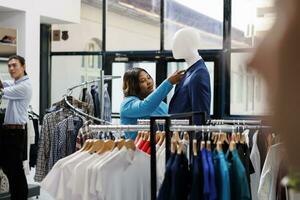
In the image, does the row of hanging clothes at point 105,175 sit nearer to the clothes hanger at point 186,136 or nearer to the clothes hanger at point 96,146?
the clothes hanger at point 96,146

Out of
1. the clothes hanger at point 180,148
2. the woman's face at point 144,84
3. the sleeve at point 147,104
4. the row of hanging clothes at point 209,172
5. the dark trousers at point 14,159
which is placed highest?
the woman's face at point 144,84

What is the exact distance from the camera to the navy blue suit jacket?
313cm

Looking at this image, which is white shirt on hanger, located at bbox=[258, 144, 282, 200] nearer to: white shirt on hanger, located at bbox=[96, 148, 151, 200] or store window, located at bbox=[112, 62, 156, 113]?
white shirt on hanger, located at bbox=[96, 148, 151, 200]

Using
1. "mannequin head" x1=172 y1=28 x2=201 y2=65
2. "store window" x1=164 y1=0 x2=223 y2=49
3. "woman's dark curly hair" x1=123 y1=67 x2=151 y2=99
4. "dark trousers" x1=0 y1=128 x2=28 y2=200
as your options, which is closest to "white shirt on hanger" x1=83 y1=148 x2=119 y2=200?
"woman's dark curly hair" x1=123 y1=67 x2=151 y2=99

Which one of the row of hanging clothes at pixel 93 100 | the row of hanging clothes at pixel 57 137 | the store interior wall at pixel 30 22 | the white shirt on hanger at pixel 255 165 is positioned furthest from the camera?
the store interior wall at pixel 30 22

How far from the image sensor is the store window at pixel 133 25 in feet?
28.1

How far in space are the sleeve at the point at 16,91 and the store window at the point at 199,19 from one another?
375cm

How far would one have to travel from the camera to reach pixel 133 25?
8.83 m

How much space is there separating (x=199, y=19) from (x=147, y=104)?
17.7 feet

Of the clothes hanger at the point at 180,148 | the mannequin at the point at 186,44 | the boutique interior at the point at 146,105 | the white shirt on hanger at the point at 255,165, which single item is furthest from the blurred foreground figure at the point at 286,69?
the mannequin at the point at 186,44

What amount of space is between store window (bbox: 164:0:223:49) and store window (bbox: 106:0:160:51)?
0.67 ft

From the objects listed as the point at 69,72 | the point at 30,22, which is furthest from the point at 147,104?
the point at 69,72

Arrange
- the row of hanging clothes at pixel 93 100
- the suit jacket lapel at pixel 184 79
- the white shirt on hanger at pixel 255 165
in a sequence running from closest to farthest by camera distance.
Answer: the white shirt on hanger at pixel 255 165 < the suit jacket lapel at pixel 184 79 < the row of hanging clothes at pixel 93 100

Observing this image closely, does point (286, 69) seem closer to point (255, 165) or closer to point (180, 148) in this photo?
point (180, 148)
